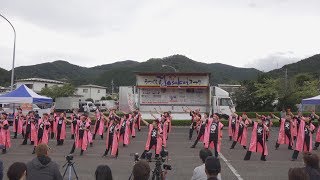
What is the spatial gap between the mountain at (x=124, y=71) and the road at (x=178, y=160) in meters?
95.8

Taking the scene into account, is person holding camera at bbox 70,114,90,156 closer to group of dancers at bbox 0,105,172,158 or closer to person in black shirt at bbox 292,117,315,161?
group of dancers at bbox 0,105,172,158

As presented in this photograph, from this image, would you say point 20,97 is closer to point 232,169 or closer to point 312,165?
point 232,169

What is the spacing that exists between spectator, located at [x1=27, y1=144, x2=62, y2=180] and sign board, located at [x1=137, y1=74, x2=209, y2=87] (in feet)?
89.8

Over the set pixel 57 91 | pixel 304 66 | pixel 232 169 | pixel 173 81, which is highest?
pixel 304 66

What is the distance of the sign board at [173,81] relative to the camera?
3331 cm

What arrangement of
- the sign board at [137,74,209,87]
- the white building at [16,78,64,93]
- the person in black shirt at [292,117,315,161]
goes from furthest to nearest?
the white building at [16,78,64,93] → the sign board at [137,74,209,87] → the person in black shirt at [292,117,315,161]

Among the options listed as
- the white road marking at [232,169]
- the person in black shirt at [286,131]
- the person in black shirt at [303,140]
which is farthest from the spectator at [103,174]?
the person in black shirt at [286,131]

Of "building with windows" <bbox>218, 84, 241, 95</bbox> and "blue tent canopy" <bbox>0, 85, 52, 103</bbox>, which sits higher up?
"building with windows" <bbox>218, 84, 241, 95</bbox>

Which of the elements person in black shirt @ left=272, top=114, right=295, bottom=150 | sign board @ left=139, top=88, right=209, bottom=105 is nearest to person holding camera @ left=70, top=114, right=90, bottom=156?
person in black shirt @ left=272, top=114, right=295, bottom=150

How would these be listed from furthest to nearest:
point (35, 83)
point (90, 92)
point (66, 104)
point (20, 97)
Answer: point (90, 92)
point (35, 83)
point (66, 104)
point (20, 97)

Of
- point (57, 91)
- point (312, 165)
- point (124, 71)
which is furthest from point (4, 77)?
point (312, 165)

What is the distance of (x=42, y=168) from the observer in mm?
5957

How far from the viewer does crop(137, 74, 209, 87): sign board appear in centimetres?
3331

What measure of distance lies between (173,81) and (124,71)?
335 feet
